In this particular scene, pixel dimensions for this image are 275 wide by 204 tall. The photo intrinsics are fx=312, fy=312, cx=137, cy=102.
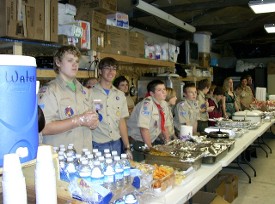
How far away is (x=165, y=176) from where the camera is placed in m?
1.75

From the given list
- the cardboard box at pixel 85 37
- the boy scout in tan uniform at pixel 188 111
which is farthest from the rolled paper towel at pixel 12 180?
the boy scout in tan uniform at pixel 188 111

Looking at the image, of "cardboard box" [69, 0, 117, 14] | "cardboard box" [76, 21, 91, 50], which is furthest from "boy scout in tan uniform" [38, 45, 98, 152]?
"cardboard box" [69, 0, 117, 14]

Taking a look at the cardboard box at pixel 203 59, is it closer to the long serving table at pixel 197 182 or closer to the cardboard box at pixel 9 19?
the long serving table at pixel 197 182

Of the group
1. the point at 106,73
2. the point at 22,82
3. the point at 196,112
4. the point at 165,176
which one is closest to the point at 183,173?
the point at 165,176

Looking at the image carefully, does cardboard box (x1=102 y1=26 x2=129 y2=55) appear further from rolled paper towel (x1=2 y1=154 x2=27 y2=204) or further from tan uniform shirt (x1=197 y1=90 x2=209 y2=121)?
rolled paper towel (x1=2 y1=154 x2=27 y2=204)

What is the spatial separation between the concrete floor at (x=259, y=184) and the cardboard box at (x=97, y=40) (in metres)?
2.45

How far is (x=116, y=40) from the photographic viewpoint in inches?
172

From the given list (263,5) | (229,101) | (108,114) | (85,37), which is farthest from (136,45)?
(229,101)

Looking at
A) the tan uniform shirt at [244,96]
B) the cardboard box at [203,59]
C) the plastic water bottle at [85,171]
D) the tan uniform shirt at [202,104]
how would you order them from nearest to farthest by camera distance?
the plastic water bottle at [85,171]
the tan uniform shirt at [202,104]
the tan uniform shirt at [244,96]
the cardboard box at [203,59]

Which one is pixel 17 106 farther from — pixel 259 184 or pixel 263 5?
pixel 263 5

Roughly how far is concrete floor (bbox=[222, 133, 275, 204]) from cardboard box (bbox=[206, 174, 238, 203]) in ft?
0.42

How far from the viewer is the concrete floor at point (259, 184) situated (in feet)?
11.8

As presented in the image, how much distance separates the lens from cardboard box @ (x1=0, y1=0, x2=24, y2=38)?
2804 mm

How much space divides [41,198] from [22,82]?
0.32 m
